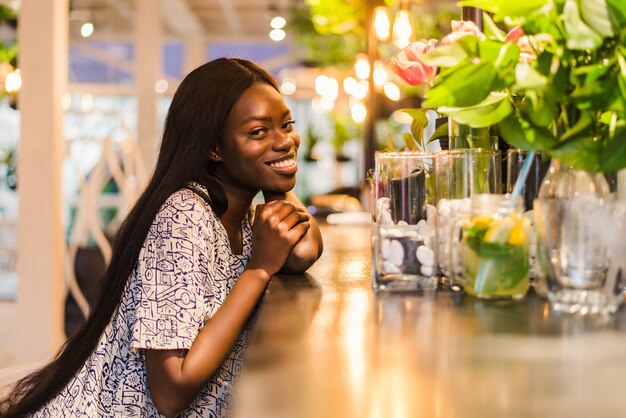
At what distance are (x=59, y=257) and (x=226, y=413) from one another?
2599 millimetres

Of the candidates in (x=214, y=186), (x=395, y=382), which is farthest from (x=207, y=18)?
(x=395, y=382)

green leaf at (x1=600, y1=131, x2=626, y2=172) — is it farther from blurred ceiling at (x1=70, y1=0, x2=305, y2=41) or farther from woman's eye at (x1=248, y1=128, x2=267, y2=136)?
blurred ceiling at (x1=70, y1=0, x2=305, y2=41)

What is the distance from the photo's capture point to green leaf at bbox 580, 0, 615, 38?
95 centimetres

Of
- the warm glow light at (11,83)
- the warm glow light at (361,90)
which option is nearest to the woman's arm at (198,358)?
the warm glow light at (361,90)

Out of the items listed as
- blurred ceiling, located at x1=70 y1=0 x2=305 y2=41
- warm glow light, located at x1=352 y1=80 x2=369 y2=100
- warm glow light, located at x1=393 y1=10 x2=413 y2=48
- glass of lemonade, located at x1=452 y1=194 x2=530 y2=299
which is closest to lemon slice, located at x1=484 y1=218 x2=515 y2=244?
glass of lemonade, located at x1=452 y1=194 x2=530 y2=299

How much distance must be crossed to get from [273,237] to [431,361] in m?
0.68

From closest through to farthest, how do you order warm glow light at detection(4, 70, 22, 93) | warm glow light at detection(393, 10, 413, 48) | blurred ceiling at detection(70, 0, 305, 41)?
warm glow light at detection(393, 10, 413, 48) < warm glow light at detection(4, 70, 22, 93) < blurred ceiling at detection(70, 0, 305, 41)

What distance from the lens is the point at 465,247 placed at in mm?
1133

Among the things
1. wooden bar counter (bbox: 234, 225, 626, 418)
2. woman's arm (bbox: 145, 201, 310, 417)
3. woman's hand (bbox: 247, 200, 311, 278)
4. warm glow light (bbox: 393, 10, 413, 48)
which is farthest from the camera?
warm glow light (bbox: 393, 10, 413, 48)

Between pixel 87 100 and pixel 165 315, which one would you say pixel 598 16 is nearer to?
pixel 165 315

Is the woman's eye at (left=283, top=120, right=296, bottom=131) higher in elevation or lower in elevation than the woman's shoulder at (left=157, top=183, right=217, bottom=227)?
higher

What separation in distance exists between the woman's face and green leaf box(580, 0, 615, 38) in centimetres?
76

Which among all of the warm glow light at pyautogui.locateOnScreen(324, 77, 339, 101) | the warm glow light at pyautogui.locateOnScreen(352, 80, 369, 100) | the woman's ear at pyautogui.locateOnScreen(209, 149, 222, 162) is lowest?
the woman's ear at pyautogui.locateOnScreen(209, 149, 222, 162)

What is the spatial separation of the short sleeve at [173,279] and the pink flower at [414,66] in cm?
45
